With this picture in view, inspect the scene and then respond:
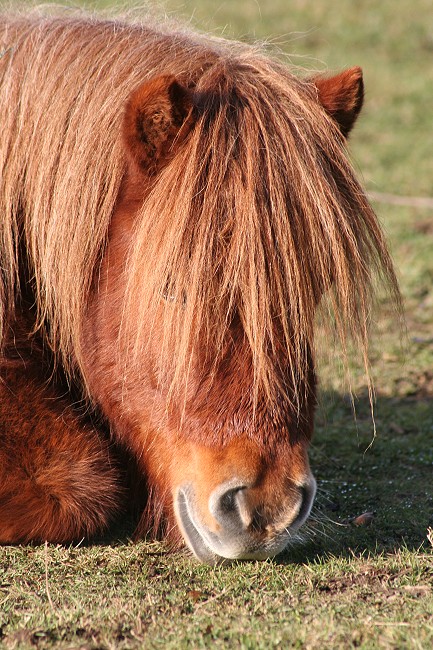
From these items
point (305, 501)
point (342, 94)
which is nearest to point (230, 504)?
point (305, 501)

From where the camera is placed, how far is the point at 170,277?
106 inches

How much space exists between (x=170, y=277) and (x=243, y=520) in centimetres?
78

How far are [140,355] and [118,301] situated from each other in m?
0.22

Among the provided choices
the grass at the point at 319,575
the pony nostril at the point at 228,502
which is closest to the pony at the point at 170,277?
the pony nostril at the point at 228,502

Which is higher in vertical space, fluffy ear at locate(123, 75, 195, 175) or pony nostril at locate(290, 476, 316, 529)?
fluffy ear at locate(123, 75, 195, 175)

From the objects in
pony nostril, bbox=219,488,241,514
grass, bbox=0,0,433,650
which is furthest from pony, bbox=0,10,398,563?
grass, bbox=0,0,433,650

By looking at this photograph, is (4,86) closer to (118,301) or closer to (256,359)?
(118,301)

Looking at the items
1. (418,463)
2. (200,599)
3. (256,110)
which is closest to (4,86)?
(256,110)

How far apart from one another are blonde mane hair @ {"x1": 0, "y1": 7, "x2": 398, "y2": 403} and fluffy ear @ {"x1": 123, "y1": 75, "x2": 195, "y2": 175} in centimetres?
6

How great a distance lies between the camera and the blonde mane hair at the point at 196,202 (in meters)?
2.66

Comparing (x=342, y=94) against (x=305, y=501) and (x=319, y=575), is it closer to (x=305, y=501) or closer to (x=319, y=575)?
(x=305, y=501)

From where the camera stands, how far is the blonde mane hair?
2.66 meters

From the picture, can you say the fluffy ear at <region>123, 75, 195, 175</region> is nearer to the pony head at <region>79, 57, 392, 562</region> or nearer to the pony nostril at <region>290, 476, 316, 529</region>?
the pony head at <region>79, 57, 392, 562</region>

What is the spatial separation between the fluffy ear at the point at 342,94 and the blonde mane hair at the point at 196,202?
7 cm
